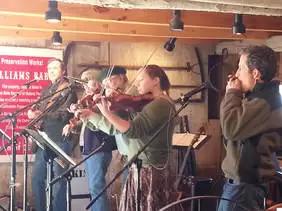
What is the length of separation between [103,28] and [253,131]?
89.3 inches

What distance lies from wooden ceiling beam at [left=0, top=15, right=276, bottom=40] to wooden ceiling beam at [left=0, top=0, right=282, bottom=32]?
0.35 meters

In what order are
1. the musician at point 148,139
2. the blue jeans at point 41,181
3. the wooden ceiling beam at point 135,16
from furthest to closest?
the blue jeans at point 41,181
the wooden ceiling beam at point 135,16
the musician at point 148,139

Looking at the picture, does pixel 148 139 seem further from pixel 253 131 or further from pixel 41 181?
pixel 41 181

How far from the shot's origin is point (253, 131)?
1992 mm

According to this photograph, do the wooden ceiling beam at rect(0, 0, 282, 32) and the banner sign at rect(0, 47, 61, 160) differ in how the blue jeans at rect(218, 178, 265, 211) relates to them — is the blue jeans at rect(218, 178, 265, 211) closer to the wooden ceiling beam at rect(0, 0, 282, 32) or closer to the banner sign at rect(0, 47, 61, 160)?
the wooden ceiling beam at rect(0, 0, 282, 32)

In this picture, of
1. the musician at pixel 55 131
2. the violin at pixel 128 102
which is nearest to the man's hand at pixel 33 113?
the musician at pixel 55 131

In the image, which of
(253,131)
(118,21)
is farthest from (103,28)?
(253,131)

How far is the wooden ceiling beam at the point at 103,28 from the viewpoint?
146 inches

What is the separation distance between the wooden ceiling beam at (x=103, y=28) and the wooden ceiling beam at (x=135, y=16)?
1.14ft

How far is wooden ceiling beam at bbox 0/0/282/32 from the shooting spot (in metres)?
3.14

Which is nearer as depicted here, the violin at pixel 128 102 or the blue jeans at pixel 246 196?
the blue jeans at pixel 246 196

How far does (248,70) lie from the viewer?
2102 mm

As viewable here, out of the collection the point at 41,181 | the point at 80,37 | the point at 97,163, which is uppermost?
the point at 80,37

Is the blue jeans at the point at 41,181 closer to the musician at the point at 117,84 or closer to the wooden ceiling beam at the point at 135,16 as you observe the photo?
the musician at the point at 117,84
